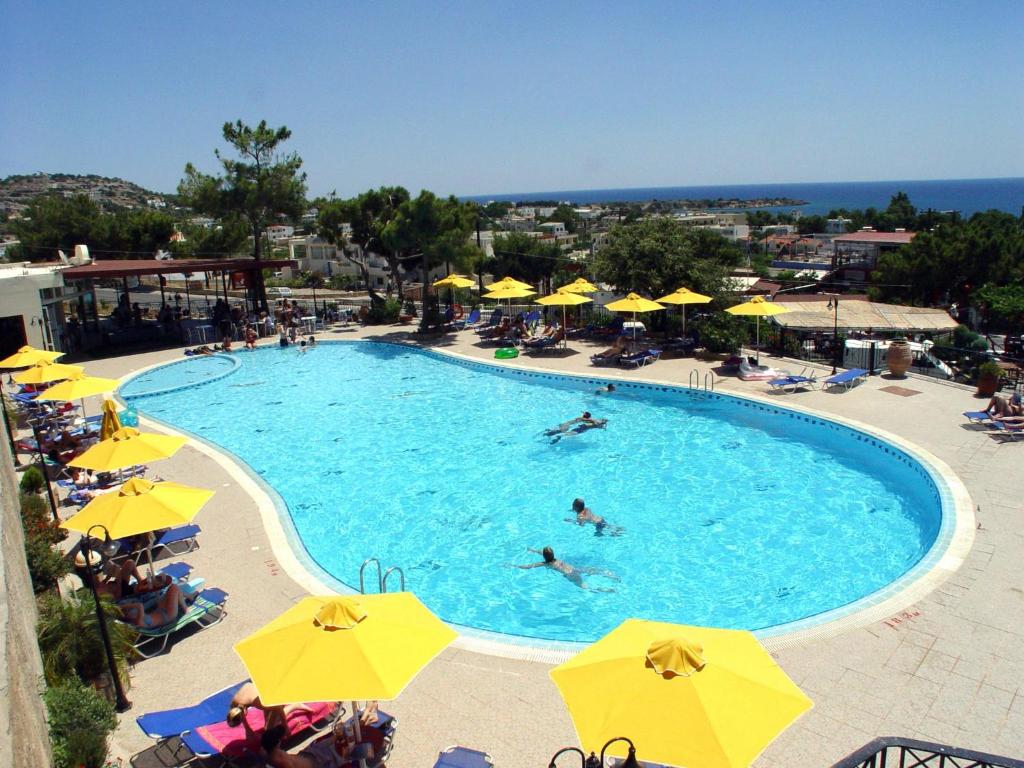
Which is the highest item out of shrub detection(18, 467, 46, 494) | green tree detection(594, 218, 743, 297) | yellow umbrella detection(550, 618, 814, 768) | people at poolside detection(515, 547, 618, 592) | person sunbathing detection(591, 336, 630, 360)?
green tree detection(594, 218, 743, 297)

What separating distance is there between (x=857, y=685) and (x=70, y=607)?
23.0ft

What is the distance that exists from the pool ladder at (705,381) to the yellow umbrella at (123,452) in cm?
1163

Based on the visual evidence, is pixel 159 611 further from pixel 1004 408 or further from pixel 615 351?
pixel 615 351

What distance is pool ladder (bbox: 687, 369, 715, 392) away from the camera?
1691 centimetres

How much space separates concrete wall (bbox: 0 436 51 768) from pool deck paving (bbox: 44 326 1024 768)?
911mm

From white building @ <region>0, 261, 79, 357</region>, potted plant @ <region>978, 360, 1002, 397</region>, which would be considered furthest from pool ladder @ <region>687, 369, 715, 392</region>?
white building @ <region>0, 261, 79, 357</region>

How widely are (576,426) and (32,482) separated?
9.89 metres

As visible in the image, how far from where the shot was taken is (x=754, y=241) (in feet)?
397

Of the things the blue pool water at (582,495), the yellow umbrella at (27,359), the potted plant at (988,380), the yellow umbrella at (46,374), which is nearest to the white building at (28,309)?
the blue pool water at (582,495)

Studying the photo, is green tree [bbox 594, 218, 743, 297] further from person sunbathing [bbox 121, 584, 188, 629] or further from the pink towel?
the pink towel

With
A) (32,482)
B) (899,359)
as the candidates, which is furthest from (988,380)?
(32,482)

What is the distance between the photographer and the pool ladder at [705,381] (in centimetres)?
1691

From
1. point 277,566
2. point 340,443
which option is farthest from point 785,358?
point 277,566

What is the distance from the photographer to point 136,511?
24.6 feet
